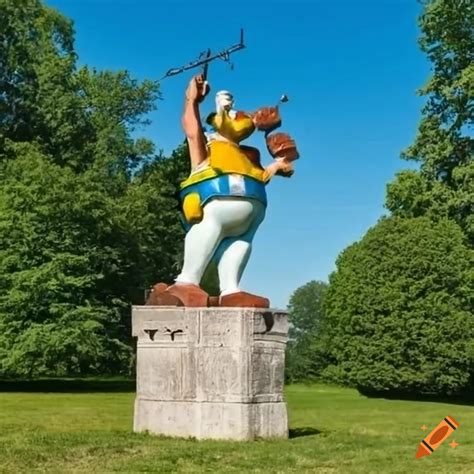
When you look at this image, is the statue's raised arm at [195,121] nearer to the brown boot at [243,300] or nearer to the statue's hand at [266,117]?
the statue's hand at [266,117]

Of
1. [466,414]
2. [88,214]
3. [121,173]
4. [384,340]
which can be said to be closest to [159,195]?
[121,173]

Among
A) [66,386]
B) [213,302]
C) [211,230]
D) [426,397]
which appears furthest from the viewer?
[66,386]

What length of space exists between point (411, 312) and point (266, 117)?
1544cm

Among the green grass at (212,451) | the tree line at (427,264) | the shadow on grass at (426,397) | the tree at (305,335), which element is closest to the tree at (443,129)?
the tree line at (427,264)

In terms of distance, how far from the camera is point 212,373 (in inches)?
401

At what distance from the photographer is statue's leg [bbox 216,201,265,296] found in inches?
Result: 423

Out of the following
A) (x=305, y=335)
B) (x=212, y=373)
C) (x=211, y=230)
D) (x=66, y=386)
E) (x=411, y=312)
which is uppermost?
(x=305, y=335)

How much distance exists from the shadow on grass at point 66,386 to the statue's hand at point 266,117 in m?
16.9

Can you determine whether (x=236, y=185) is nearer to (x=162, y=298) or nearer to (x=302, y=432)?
(x=162, y=298)

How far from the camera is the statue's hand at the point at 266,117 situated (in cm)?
1119

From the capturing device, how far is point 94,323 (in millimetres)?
26125

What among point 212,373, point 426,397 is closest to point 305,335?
point 426,397

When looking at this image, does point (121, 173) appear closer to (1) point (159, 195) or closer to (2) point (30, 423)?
(1) point (159, 195)

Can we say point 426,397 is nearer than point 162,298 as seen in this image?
No
